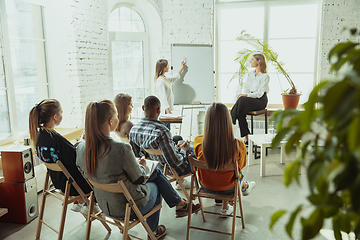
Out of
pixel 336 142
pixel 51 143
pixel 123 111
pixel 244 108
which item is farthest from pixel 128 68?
pixel 336 142

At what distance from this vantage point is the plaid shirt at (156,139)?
2619 mm

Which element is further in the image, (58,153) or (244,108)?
(244,108)

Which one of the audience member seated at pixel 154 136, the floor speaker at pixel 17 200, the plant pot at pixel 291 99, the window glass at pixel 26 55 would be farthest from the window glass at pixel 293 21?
the floor speaker at pixel 17 200

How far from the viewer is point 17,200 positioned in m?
2.87

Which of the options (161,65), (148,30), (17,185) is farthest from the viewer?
(148,30)

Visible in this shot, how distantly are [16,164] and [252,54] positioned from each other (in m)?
4.15

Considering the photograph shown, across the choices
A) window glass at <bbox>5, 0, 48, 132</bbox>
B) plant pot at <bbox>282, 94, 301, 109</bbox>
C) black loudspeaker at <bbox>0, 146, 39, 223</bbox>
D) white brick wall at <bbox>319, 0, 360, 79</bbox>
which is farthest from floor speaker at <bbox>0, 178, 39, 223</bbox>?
white brick wall at <bbox>319, 0, 360, 79</bbox>

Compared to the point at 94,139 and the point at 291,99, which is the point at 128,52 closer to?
the point at 291,99

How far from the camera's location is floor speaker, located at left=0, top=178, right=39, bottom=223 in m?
2.85

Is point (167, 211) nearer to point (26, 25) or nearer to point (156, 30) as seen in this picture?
point (26, 25)

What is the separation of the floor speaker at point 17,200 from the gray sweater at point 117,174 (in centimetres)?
114

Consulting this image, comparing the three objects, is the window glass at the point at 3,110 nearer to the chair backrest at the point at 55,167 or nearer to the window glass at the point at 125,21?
the chair backrest at the point at 55,167

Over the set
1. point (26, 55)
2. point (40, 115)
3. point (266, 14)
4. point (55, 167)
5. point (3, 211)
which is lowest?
point (3, 211)

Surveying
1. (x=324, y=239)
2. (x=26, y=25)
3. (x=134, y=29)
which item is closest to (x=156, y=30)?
(x=134, y=29)
